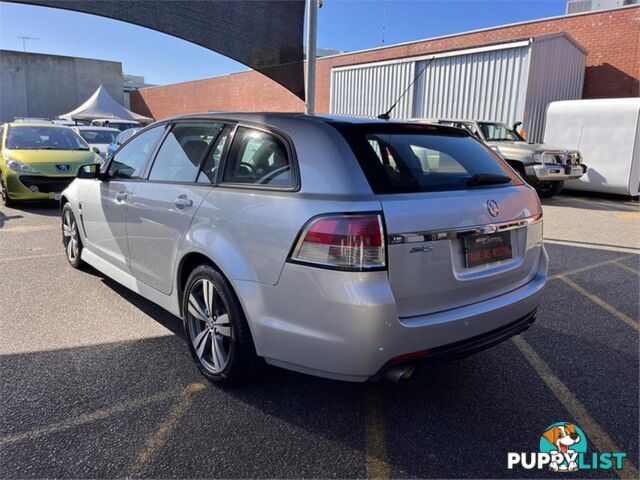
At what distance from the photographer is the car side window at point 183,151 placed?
3291 millimetres

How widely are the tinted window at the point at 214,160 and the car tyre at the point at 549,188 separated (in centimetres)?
1041

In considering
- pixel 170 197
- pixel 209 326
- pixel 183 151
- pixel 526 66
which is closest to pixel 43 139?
pixel 183 151

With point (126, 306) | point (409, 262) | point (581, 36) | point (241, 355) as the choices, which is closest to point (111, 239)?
point (126, 306)

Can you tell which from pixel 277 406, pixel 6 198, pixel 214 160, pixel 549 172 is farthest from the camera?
pixel 549 172

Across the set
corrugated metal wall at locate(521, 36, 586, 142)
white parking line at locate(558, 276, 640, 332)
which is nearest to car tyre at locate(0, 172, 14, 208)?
white parking line at locate(558, 276, 640, 332)

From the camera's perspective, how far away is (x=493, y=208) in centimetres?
271

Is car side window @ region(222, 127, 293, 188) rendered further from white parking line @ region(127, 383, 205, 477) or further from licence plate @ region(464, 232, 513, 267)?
white parking line @ region(127, 383, 205, 477)

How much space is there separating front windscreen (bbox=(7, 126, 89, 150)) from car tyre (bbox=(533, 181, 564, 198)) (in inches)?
412

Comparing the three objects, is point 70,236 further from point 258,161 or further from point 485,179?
point 485,179

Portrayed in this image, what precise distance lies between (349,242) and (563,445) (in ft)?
5.13

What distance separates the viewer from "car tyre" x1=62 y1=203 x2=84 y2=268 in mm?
5072

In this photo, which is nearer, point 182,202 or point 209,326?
point 209,326

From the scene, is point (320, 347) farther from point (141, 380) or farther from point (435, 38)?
point (435, 38)

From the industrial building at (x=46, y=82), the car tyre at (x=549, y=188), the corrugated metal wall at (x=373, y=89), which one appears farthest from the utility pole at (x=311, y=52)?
the industrial building at (x=46, y=82)
